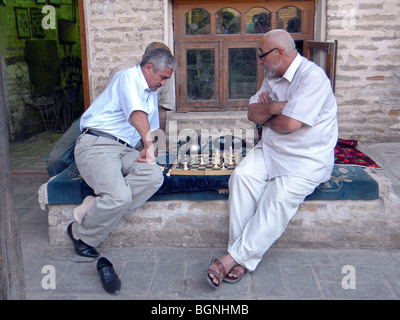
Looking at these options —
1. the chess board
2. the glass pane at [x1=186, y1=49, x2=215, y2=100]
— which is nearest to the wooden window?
the glass pane at [x1=186, y1=49, x2=215, y2=100]

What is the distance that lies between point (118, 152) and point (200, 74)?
2.50m

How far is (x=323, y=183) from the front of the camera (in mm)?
3635

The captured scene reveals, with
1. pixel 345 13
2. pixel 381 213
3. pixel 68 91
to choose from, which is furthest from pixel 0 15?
pixel 381 213

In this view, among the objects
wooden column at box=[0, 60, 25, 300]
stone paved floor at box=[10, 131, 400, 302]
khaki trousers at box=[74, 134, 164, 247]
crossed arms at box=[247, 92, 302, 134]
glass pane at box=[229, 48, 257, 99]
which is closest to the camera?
wooden column at box=[0, 60, 25, 300]

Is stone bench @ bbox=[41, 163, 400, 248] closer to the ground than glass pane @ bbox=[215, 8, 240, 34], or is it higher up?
closer to the ground

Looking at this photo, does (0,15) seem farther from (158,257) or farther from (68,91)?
(158,257)

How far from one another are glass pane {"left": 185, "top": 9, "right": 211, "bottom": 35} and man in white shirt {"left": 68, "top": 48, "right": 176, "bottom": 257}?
223cm

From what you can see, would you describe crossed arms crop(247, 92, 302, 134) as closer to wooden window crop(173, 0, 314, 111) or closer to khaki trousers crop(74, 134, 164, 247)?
khaki trousers crop(74, 134, 164, 247)

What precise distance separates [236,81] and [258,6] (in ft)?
3.00

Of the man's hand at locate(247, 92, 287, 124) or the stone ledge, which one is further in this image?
the stone ledge

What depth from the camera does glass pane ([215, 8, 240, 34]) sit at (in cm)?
571

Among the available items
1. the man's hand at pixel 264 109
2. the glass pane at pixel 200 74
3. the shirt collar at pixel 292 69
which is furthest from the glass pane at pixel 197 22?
the shirt collar at pixel 292 69

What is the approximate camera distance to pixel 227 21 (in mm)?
5742

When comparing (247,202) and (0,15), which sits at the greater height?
(0,15)
